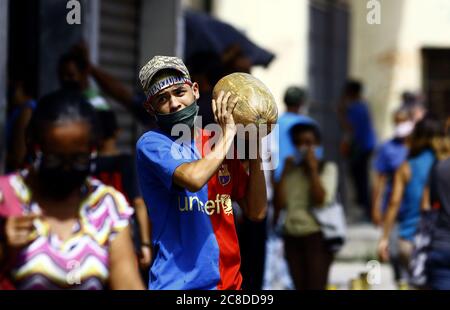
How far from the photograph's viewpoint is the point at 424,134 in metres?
8.18

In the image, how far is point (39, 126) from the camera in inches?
163

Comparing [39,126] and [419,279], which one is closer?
[39,126]

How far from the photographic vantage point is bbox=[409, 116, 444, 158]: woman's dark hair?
8117 millimetres

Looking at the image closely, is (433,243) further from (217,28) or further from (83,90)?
(217,28)

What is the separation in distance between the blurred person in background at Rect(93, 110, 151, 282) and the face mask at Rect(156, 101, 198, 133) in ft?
6.82

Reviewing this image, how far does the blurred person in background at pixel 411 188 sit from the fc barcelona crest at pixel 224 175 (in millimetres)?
4315

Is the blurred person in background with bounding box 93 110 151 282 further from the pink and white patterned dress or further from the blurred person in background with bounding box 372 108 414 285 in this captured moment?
the blurred person in background with bounding box 372 108 414 285

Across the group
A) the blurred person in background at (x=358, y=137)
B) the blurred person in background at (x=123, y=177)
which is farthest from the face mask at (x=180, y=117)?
the blurred person in background at (x=358, y=137)

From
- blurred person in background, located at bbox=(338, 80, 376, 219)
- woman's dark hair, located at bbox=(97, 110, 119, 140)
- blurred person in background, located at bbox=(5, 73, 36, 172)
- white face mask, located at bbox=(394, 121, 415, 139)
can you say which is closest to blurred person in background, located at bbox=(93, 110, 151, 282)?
woman's dark hair, located at bbox=(97, 110, 119, 140)

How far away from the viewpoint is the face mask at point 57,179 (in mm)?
4031

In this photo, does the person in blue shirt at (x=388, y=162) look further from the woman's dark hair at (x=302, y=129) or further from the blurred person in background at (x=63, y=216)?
the blurred person in background at (x=63, y=216)
